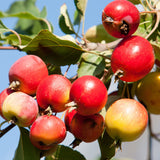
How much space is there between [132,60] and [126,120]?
0.60 feet

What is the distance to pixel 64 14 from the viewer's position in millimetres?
1700

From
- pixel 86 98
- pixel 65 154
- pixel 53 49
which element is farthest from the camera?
pixel 65 154

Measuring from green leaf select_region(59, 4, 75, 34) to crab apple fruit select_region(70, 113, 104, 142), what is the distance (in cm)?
70

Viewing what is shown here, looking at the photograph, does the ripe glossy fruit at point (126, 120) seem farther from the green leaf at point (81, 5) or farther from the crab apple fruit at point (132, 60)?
the green leaf at point (81, 5)

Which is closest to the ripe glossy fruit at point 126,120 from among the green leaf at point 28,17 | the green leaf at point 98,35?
the green leaf at point 98,35

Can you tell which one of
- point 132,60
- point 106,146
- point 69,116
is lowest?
point 106,146

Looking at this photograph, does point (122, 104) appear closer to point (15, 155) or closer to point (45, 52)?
point (45, 52)

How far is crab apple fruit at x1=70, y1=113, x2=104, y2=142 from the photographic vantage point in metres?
1.07

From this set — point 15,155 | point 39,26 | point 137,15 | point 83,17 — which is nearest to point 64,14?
point 83,17

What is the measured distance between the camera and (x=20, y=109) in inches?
42.5

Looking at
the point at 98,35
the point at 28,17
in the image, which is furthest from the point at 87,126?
the point at 28,17

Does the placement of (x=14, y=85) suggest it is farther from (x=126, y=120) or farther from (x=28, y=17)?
(x=28, y=17)

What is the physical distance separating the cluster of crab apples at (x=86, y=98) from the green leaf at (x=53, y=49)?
0.08 meters

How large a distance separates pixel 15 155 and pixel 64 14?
760mm
